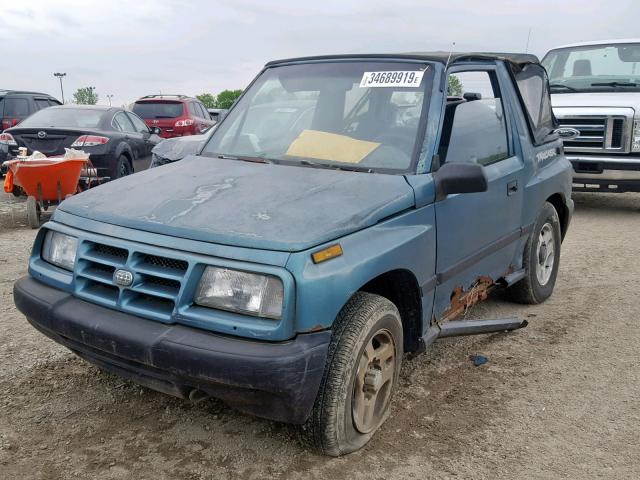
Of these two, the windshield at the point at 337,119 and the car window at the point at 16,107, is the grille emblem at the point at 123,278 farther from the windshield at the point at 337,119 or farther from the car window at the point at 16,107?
the car window at the point at 16,107

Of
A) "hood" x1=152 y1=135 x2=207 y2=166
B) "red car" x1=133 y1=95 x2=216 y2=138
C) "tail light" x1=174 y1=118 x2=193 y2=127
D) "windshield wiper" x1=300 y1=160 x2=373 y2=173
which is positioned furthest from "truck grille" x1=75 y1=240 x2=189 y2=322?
"tail light" x1=174 y1=118 x2=193 y2=127

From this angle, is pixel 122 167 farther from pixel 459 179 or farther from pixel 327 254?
pixel 327 254

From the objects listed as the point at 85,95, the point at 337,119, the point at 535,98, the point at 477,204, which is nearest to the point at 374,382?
the point at 477,204

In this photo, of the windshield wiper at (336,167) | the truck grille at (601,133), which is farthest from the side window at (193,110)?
the windshield wiper at (336,167)

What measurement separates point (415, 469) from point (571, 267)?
13.5ft

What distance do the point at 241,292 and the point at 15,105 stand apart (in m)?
14.7

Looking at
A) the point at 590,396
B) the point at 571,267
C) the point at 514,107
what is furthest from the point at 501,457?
the point at 571,267

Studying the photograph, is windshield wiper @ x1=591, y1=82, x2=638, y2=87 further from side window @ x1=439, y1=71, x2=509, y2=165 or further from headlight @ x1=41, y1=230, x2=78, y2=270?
headlight @ x1=41, y1=230, x2=78, y2=270

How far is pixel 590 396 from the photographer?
369cm

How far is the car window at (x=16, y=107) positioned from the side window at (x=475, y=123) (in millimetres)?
13687

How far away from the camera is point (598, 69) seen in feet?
31.7

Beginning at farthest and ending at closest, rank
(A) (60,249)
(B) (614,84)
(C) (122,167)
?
(C) (122,167), (B) (614,84), (A) (60,249)

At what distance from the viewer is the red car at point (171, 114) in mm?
15625

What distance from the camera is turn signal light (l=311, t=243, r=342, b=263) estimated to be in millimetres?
2621
